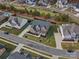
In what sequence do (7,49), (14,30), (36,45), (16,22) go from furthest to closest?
(16,22) < (14,30) < (36,45) < (7,49)

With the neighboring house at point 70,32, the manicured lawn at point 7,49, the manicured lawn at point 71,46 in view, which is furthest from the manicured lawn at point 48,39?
the manicured lawn at point 7,49

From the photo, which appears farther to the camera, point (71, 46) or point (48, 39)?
point (48, 39)

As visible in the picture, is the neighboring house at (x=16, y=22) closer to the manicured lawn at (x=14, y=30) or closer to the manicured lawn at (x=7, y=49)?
the manicured lawn at (x=14, y=30)

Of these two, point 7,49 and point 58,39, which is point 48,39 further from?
point 7,49

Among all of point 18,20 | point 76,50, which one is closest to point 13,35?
point 18,20

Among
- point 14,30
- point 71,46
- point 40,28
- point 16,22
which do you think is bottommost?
point 71,46

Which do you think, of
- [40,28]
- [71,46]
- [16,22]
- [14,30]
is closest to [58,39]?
[71,46]

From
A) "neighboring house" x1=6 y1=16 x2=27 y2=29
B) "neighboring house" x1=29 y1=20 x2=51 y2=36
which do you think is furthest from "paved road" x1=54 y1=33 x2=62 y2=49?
"neighboring house" x1=6 y1=16 x2=27 y2=29

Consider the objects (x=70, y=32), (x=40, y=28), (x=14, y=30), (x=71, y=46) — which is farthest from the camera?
(x=14, y=30)
